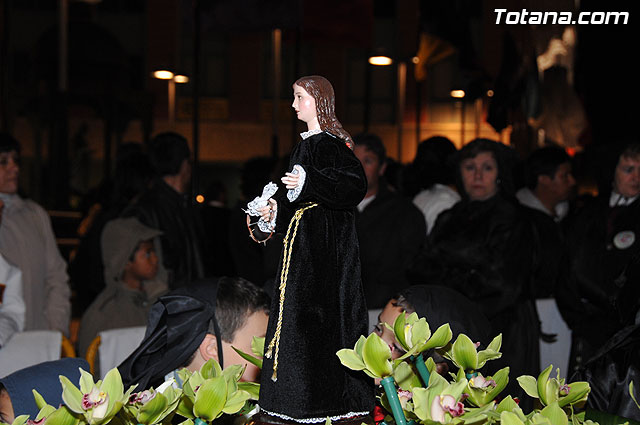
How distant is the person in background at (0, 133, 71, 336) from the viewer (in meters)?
3.80

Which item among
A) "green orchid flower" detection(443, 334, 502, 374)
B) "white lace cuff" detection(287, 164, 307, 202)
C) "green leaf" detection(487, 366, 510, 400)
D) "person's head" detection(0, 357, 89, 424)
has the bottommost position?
"person's head" detection(0, 357, 89, 424)

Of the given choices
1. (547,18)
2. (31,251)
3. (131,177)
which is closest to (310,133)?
(547,18)

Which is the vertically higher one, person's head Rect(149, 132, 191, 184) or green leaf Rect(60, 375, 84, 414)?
person's head Rect(149, 132, 191, 184)

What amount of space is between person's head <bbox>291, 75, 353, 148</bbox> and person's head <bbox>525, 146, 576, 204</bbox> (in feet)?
12.5

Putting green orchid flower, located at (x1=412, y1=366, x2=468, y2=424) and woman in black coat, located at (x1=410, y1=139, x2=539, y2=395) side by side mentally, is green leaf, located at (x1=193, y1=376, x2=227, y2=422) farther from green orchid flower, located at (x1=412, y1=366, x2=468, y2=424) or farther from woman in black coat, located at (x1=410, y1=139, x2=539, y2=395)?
woman in black coat, located at (x1=410, y1=139, x2=539, y2=395)

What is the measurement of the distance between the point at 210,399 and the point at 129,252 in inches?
109

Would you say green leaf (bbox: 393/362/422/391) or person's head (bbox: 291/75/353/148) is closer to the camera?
green leaf (bbox: 393/362/422/391)

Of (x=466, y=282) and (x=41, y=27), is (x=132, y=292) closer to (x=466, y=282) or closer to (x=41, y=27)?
(x=466, y=282)

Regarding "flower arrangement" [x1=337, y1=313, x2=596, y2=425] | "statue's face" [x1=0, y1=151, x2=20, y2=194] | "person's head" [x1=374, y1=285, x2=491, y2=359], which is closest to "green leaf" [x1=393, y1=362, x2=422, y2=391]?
"flower arrangement" [x1=337, y1=313, x2=596, y2=425]

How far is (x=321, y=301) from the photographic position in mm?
1447

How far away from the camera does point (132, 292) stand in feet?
13.0

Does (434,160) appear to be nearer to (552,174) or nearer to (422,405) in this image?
(552,174)

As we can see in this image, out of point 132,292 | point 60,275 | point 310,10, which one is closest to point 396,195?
point 132,292

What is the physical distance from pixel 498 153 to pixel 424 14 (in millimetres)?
6972
